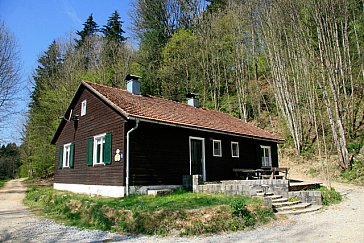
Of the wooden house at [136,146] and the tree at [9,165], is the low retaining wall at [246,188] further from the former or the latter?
the tree at [9,165]

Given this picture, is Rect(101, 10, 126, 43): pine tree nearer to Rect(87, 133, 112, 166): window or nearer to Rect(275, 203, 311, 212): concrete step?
Rect(87, 133, 112, 166): window

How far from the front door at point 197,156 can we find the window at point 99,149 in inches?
156

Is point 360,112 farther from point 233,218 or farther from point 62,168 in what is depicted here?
point 62,168

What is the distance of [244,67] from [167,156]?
1853cm

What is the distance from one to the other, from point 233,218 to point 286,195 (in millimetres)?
4068

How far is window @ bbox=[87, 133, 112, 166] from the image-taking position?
12.5m

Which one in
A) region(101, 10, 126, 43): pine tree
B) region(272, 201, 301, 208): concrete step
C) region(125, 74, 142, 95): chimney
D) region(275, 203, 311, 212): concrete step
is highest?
region(101, 10, 126, 43): pine tree

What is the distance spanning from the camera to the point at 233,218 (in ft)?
25.2

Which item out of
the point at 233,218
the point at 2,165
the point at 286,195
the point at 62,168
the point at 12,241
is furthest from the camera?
the point at 2,165

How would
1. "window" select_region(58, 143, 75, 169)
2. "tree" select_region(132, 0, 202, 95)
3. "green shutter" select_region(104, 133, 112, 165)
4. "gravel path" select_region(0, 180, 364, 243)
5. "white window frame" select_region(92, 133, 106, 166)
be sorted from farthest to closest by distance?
"tree" select_region(132, 0, 202, 95), "window" select_region(58, 143, 75, 169), "white window frame" select_region(92, 133, 106, 166), "green shutter" select_region(104, 133, 112, 165), "gravel path" select_region(0, 180, 364, 243)

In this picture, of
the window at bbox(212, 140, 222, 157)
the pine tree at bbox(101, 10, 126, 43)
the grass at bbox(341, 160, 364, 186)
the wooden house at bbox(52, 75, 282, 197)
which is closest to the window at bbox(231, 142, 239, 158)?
the wooden house at bbox(52, 75, 282, 197)

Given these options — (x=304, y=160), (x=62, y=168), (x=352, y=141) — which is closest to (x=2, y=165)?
(x=62, y=168)

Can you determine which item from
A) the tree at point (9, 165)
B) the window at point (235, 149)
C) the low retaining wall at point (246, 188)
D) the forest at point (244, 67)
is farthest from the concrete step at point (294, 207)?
the tree at point (9, 165)

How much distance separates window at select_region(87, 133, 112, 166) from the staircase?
260 inches
